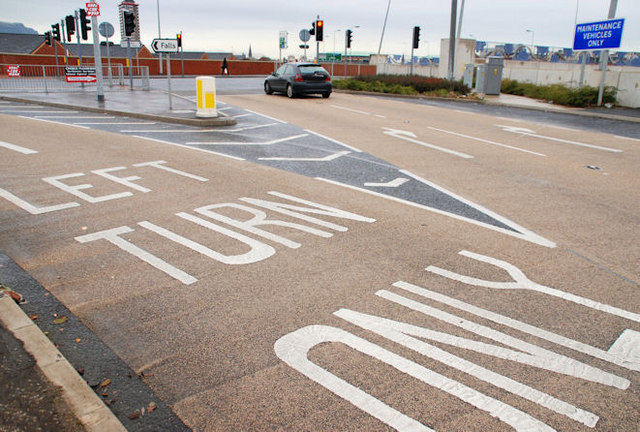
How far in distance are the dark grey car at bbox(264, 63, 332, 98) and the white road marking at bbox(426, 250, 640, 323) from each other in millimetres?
19483

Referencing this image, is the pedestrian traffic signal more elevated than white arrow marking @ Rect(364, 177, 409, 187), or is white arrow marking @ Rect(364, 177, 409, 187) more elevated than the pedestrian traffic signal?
the pedestrian traffic signal

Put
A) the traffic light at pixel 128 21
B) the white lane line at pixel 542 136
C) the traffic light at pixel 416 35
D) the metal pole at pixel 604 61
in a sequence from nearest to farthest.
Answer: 1. the white lane line at pixel 542 136
2. the metal pole at pixel 604 61
3. the traffic light at pixel 128 21
4. the traffic light at pixel 416 35

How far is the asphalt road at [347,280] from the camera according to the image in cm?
318

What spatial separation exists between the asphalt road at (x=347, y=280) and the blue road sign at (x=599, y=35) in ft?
44.3

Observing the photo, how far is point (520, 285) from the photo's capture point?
15.6 feet

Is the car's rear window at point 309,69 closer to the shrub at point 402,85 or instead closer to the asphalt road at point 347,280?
the shrub at point 402,85

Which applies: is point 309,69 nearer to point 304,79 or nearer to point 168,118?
point 304,79

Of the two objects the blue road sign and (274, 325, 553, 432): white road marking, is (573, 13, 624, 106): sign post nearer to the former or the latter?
the blue road sign

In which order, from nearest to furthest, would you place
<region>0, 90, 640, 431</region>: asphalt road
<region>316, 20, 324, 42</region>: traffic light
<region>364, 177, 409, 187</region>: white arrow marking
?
<region>0, 90, 640, 431</region>: asphalt road < <region>364, 177, 409, 187</region>: white arrow marking < <region>316, 20, 324, 42</region>: traffic light

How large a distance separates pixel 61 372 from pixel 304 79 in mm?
21659

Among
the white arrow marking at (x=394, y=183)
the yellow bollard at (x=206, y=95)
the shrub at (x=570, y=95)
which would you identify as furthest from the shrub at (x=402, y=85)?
the white arrow marking at (x=394, y=183)

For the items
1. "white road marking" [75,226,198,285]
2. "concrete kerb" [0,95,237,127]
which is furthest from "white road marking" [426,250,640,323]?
"concrete kerb" [0,95,237,127]

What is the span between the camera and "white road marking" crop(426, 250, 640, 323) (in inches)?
171

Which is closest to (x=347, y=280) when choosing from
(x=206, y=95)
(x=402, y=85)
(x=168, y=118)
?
(x=206, y=95)
